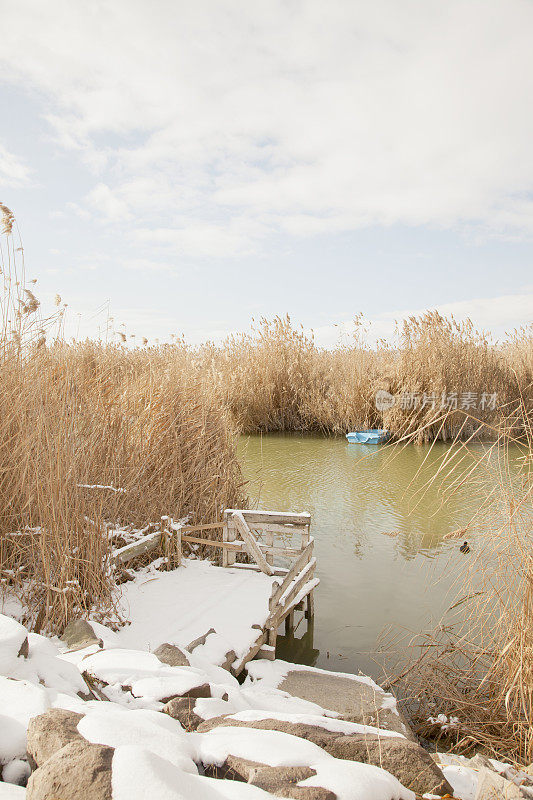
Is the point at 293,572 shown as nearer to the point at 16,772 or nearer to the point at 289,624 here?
the point at 289,624

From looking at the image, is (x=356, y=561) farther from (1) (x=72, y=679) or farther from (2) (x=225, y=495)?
(1) (x=72, y=679)

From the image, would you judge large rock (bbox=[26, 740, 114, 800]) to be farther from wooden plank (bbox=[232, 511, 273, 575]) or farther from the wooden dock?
wooden plank (bbox=[232, 511, 273, 575])

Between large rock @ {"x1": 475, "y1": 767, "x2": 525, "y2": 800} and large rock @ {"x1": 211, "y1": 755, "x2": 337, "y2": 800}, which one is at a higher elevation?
large rock @ {"x1": 211, "y1": 755, "x2": 337, "y2": 800}

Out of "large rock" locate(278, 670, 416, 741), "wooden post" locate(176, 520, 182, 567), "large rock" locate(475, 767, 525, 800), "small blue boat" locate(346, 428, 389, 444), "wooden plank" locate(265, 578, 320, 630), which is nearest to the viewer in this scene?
"large rock" locate(475, 767, 525, 800)

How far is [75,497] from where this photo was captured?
3.34 metres

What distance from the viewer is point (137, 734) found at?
1.62 metres

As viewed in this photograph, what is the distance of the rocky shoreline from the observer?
1400mm

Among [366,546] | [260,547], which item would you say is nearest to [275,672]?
[260,547]

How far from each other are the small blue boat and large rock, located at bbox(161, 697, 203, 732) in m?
10.2

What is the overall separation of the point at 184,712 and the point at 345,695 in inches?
59.6

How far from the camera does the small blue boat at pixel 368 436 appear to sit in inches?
475

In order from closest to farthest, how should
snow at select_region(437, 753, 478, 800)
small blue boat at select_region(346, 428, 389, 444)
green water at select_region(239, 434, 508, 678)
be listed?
snow at select_region(437, 753, 478, 800) → green water at select_region(239, 434, 508, 678) → small blue boat at select_region(346, 428, 389, 444)

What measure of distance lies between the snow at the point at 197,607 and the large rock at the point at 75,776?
72.9 inches

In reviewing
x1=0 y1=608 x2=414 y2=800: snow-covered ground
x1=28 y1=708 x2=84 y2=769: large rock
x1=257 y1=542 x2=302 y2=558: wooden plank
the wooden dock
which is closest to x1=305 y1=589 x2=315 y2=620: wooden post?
the wooden dock
